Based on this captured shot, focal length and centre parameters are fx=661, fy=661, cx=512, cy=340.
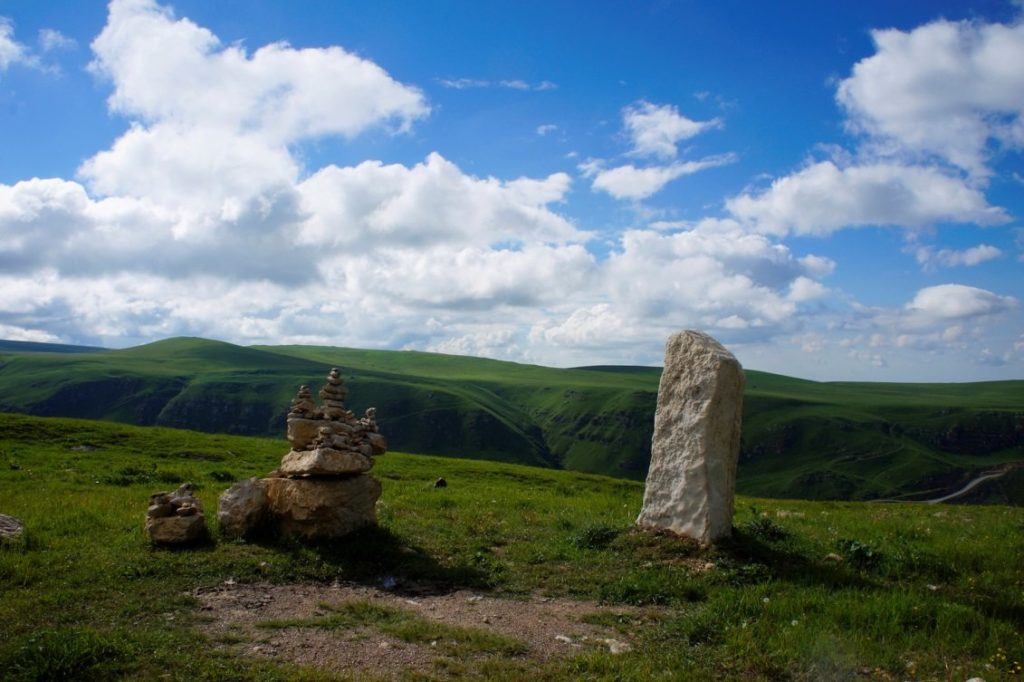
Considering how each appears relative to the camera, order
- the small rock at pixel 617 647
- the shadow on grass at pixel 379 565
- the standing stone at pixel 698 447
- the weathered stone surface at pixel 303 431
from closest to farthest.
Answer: the small rock at pixel 617 647 < the shadow on grass at pixel 379 565 < the standing stone at pixel 698 447 < the weathered stone surface at pixel 303 431

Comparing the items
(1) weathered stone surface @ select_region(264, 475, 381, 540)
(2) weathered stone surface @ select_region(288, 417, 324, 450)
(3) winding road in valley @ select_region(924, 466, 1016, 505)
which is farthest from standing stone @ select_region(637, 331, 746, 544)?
(3) winding road in valley @ select_region(924, 466, 1016, 505)

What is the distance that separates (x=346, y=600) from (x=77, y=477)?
19.1m

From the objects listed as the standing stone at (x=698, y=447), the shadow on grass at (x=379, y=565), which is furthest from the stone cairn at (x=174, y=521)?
the standing stone at (x=698, y=447)

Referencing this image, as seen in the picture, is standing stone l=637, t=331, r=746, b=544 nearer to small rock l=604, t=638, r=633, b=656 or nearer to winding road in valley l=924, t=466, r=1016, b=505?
small rock l=604, t=638, r=633, b=656

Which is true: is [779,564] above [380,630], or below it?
above

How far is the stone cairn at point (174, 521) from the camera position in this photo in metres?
15.2

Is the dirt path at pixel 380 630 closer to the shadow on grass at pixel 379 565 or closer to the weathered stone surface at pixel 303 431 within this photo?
the shadow on grass at pixel 379 565

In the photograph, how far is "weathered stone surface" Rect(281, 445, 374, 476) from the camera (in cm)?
1652

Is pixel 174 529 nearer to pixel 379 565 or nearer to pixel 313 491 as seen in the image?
pixel 313 491

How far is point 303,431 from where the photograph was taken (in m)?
17.9

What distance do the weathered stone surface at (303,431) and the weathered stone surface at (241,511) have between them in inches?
68.5

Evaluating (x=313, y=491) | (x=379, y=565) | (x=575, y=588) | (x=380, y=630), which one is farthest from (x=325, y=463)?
(x=575, y=588)

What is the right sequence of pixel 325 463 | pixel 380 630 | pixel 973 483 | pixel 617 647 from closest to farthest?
1. pixel 617 647
2. pixel 380 630
3. pixel 325 463
4. pixel 973 483

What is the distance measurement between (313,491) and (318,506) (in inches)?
16.9
